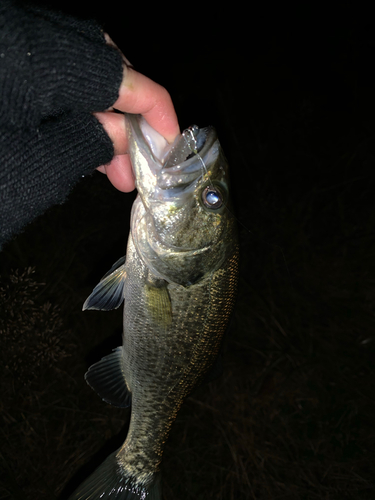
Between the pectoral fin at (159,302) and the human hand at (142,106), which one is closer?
the human hand at (142,106)

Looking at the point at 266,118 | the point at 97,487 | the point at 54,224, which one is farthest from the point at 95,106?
the point at 266,118

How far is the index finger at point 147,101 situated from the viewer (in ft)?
4.38

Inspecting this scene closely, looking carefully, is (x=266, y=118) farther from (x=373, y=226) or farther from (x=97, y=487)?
(x=97, y=487)

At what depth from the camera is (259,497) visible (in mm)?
3691

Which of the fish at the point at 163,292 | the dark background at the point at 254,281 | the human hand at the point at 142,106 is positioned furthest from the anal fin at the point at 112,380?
the dark background at the point at 254,281

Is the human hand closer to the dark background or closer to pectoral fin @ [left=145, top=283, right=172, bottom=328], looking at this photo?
pectoral fin @ [left=145, top=283, right=172, bottom=328]

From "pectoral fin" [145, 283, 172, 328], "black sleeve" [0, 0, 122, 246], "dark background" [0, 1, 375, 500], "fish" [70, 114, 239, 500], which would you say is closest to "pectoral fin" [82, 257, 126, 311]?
"fish" [70, 114, 239, 500]

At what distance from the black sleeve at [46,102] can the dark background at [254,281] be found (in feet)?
6.01

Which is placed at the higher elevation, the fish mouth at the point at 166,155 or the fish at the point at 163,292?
the fish mouth at the point at 166,155

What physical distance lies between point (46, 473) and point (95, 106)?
11.6 ft

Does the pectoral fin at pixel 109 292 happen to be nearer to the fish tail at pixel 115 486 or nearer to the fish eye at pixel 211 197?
the fish eye at pixel 211 197

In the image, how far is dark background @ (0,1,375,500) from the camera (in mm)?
3500

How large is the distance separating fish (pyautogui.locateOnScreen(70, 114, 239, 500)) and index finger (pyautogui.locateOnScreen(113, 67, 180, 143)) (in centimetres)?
6

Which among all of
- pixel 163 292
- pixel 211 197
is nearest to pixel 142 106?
pixel 211 197
